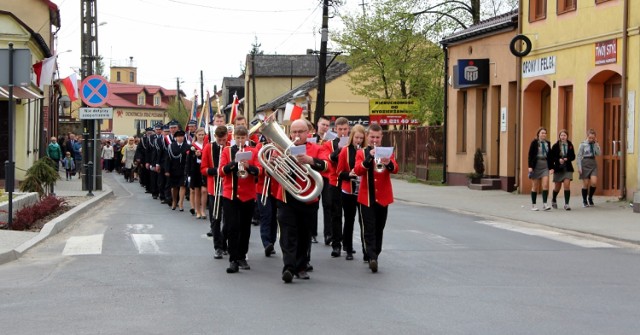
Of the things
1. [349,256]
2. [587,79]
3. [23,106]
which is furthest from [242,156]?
[23,106]

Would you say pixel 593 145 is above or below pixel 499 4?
below

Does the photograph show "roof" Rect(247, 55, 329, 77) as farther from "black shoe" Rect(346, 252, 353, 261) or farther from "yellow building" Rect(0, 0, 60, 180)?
"black shoe" Rect(346, 252, 353, 261)

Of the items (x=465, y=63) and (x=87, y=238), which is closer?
(x=87, y=238)

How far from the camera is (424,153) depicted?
36188 millimetres

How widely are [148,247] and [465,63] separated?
1940 centimetres

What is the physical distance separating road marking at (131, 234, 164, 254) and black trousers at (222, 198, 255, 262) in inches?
81.9

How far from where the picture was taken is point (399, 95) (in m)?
50.5

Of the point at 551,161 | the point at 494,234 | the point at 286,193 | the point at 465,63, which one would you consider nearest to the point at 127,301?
the point at 286,193

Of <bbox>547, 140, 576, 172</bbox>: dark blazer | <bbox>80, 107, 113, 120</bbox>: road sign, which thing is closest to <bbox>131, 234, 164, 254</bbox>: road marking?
<bbox>547, 140, 576, 172</bbox>: dark blazer

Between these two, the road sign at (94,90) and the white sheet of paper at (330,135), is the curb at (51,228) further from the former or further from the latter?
the white sheet of paper at (330,135)

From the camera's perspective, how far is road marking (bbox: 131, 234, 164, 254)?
13.4 m

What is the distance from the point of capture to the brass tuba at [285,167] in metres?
10.4

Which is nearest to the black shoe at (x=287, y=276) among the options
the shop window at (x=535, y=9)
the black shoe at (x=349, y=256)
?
the black shoe at (x=349, y=256)

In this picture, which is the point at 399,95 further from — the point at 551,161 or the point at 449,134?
the point at 551,161
